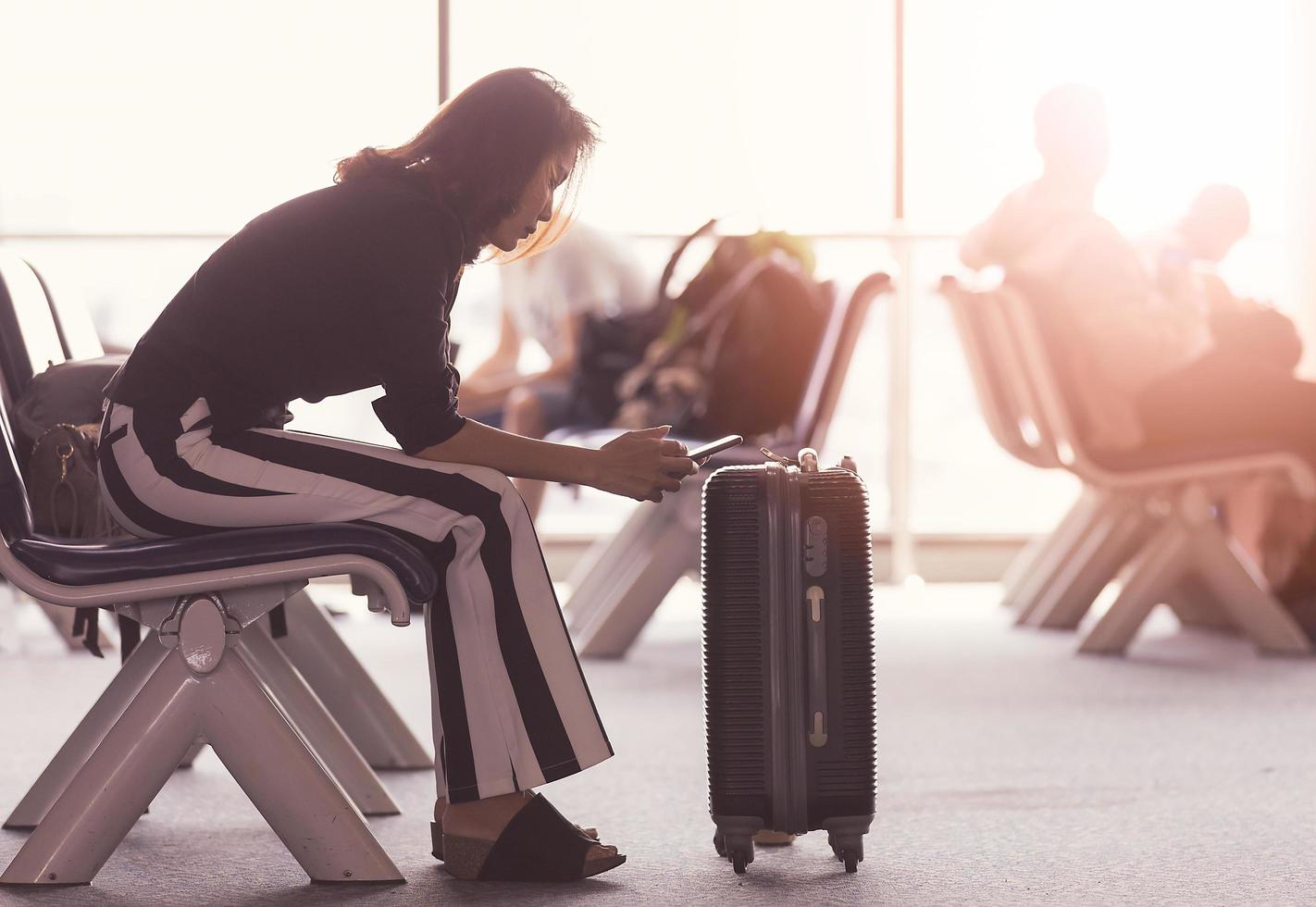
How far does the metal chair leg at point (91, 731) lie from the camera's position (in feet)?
5.37

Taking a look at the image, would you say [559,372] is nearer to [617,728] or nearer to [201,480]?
[617,728]

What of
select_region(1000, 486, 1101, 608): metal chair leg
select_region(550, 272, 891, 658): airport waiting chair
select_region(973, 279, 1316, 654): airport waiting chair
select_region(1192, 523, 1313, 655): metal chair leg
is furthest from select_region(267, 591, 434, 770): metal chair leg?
select_region(1000, 486, 1101, 608): metal chair leg

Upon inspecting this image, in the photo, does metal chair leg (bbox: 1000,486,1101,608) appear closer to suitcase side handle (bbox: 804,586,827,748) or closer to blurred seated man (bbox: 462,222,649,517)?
blurred seated man (bbox: 462,222,649,517)

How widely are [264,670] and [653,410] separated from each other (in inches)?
70.1

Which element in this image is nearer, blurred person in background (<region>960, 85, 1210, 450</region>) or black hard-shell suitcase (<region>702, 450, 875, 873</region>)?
black hard-shell suitcase (<region>702, 450, 875, 873</region>)

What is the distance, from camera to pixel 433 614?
1.57m

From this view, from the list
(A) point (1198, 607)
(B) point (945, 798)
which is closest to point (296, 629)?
(B) point (945, 798)

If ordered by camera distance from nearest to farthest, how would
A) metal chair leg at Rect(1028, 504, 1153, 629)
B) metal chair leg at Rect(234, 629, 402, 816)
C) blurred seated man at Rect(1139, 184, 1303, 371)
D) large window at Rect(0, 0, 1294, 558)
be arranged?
metal chair leg at Rect(234, 629, 402, 816), blurred seated man at Rect(1139, 184, 1303, 371), metal chair leg at Rect(1028, 504, 1153, 629), large window at Rect(0, 0, 1294, 558)

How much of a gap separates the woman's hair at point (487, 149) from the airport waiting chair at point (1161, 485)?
1.88 metres

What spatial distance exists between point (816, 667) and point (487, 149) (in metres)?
0.62

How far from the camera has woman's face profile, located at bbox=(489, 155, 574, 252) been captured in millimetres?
1648

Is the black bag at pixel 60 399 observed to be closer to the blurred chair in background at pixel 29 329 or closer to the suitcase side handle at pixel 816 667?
the blurred chair in background at pixel 29 329

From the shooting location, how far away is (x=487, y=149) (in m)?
1.61

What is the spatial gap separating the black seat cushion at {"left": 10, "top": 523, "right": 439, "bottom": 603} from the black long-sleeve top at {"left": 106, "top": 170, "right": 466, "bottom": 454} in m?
0.11
